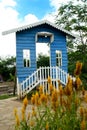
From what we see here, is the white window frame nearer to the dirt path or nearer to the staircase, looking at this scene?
the staircase

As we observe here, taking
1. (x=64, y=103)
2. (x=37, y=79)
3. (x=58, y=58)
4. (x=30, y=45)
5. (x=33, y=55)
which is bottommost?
(x=37, y=79)

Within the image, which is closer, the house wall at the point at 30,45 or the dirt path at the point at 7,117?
the dirt path at the point at 7,117

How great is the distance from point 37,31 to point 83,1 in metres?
11.3

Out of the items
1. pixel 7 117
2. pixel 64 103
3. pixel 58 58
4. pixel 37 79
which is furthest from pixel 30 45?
pixel 64 103

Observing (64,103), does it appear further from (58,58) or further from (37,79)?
(58,58)

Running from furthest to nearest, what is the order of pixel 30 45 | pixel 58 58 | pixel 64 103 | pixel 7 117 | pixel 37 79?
pixel 58 58 → pixel 30 45 → pixel 37 79 → pixel 7 117 → pixel 64 103

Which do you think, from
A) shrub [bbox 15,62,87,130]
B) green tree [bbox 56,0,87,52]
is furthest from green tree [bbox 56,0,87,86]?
shrub [bbox 15,62,87,130]

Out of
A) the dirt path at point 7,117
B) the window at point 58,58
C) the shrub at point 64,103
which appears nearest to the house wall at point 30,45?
the window at point 58,58

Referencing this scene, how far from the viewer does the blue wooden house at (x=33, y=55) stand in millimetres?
17703

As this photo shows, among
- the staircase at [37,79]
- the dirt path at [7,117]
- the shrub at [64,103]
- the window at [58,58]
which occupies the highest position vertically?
the window at [58,58]

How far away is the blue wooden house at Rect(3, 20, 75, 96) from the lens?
1770 centimetres

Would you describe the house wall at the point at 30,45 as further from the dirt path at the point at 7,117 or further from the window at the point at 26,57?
the dirt path at the point at 7,117

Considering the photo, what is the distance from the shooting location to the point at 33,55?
60.2 feet

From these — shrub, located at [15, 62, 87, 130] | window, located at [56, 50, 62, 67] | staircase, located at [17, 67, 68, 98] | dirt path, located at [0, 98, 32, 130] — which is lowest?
dirt path, located at [0, 98, 32, 130]
